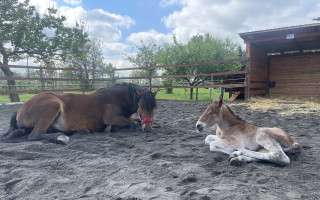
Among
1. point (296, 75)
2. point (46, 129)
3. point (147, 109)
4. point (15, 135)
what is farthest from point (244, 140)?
point (296, 75)

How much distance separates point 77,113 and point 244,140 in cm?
344

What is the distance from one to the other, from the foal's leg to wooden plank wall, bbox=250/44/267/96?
10.0m

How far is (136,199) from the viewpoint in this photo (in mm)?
1928

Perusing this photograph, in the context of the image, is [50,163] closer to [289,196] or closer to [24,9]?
[289,196]

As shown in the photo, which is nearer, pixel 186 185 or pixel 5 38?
pixel 186 185

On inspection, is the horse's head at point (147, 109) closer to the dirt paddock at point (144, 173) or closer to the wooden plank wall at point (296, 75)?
the dirt paddock at point (144, 173)

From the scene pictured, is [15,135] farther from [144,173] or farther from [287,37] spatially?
[287,37]

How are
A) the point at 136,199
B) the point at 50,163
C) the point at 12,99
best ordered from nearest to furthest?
the point at 136,199 < the point at 50,163 < the point at 12,99

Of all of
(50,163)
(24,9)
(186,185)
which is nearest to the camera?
(186,185)

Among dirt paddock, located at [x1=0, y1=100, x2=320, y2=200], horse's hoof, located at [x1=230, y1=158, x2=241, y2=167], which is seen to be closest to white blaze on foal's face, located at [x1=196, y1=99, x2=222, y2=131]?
dirt paddock, located at [x1=0, y1=100, x2=320, y2=200]

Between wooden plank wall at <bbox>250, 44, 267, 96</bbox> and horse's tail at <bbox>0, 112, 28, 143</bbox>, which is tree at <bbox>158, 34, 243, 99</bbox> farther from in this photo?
horse's tail at <bbox>0, 112, 28, 143</bbox>

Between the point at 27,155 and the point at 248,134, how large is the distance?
3.45 meters

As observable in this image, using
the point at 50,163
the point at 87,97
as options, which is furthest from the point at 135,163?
the point at 87,97

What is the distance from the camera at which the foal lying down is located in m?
2.75
